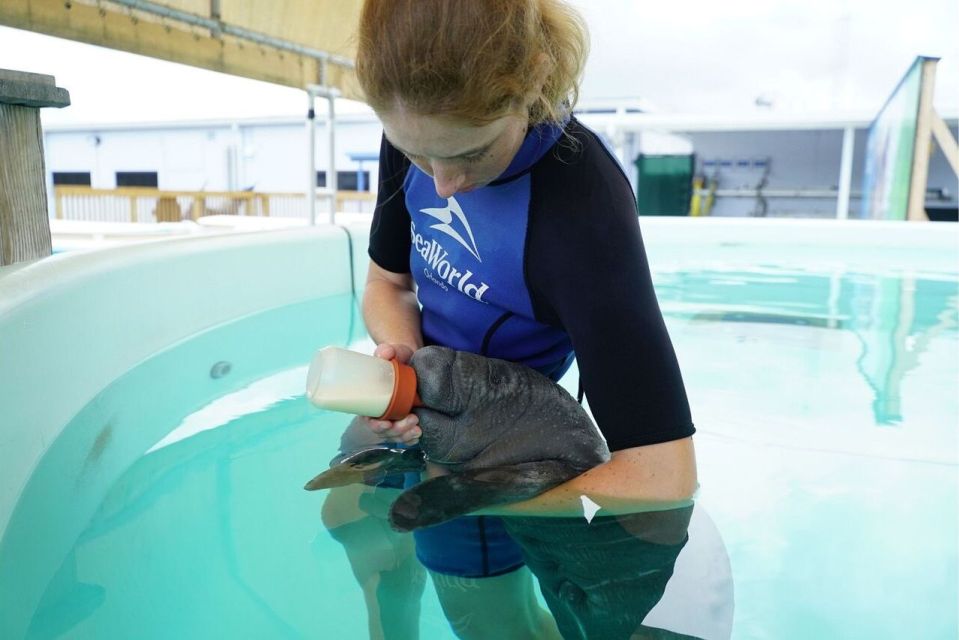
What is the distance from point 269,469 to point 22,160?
2.69 feet

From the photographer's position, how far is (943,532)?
148 cm

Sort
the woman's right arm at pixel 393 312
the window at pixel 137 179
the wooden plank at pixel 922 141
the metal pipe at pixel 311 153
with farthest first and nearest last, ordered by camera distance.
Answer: the window at pixel 137 179 < the wooden plank at pixel 922 141 < the metal pipe at pixel 311 153 < the woman's right arm at pixel 393 312

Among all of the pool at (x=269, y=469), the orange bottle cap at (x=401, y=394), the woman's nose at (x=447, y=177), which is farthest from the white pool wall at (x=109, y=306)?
the woman's nose at (x=447, y=177)

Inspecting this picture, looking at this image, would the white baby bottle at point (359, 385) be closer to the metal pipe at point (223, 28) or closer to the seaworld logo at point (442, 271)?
the seaworld logo at point (442, 271)

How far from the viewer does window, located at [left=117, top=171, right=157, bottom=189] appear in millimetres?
18272

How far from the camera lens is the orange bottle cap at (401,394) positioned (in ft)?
3.23

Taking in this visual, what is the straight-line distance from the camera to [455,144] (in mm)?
957

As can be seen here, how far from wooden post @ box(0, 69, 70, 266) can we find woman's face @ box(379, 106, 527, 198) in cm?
88

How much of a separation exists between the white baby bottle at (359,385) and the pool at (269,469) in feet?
1.13

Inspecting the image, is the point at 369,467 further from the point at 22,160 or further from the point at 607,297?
the point at 22,160

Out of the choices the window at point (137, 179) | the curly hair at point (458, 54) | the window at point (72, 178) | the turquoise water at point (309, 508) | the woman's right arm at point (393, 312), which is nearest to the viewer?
the curly hair at point (458, 54)

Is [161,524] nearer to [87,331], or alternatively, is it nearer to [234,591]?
[234,591]

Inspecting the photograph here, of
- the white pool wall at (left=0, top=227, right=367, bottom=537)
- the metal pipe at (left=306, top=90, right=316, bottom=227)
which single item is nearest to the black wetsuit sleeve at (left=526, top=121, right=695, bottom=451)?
the white pool wall at (left=0, top=227, right=367, bottom=537)

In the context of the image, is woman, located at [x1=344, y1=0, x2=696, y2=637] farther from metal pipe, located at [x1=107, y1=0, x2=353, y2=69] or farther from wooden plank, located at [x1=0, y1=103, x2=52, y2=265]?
metal pipe, located at [x1=107, y1=0, x2=353, y2=69]
